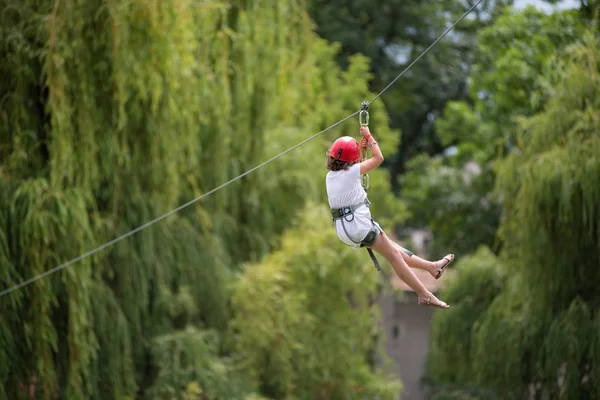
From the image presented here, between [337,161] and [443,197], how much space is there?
15.4m

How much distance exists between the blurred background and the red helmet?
4.73 metres

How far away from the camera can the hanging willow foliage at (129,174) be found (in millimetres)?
10234

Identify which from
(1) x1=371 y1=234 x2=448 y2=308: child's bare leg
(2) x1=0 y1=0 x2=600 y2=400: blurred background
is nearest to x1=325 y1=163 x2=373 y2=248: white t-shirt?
(1) x1=371 y1=234 x2=448 y2=308: child's bare leg

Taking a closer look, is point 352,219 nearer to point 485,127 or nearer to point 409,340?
point 485,127

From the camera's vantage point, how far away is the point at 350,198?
21.1 ft

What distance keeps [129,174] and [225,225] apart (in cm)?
264

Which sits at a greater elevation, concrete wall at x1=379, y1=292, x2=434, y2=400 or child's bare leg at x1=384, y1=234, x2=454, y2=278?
child's bare leg at x1=384, y1=234, x2=454, y2=278

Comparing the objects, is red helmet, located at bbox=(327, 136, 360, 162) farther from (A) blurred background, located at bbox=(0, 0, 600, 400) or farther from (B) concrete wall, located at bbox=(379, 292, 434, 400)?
(B) concrete wall, located at bbox=(379, 292, 434, 400)

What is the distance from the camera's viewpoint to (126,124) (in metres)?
11.3

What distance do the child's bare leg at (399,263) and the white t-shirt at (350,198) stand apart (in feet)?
0.46

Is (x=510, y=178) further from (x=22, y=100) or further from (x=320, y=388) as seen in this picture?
(x=22, y=100)

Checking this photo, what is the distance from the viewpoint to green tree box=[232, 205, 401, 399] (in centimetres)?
1300

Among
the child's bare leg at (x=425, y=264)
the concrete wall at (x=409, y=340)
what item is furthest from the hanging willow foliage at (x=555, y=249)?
the concrete wall at (x=409, y=340)

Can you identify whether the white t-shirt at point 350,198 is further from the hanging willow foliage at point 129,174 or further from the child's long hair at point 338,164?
the hanging willow foliage at point 129,174
